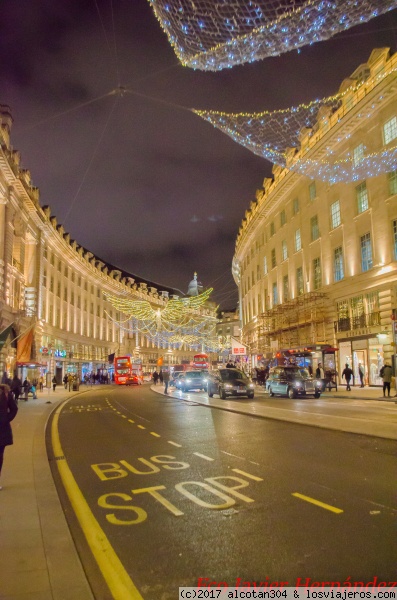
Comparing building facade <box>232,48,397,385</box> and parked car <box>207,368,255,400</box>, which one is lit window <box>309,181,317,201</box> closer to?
building facade <box>232,48,397,385</box>

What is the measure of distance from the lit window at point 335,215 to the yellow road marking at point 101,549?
31922 millimetres

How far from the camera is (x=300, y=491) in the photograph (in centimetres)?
643

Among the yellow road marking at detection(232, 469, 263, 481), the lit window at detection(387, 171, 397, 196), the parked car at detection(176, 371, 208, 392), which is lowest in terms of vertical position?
the yellow road marking at detection(232, 469, 263, 481)

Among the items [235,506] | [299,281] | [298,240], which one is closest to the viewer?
[235,506]

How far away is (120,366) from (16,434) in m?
46.1

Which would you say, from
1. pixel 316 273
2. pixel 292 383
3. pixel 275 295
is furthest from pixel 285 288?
pixel 292 383

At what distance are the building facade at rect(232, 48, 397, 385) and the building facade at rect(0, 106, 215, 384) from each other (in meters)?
21.2

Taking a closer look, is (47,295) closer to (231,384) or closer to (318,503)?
(231,384)

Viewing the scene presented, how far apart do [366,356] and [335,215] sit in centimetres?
1118

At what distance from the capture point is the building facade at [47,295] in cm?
3956

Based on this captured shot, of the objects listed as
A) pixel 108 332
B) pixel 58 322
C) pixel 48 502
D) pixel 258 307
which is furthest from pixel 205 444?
pixel 108 332

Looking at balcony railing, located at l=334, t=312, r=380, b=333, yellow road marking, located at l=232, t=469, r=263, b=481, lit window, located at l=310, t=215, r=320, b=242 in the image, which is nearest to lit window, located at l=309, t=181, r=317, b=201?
lit window, located at l=310, t=215, r=320, b=242

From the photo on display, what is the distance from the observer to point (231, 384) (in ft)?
84.4

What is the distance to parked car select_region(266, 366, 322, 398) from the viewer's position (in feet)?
83.7
